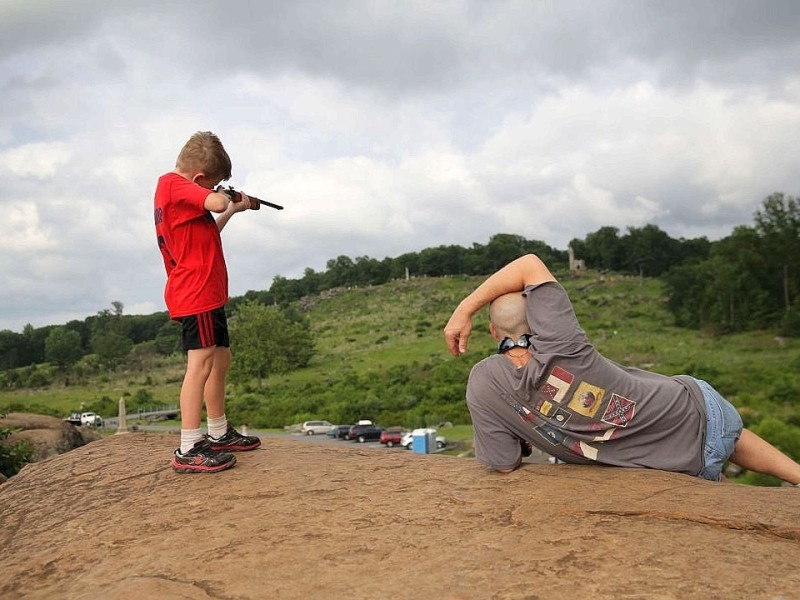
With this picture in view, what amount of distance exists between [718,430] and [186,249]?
323 cm

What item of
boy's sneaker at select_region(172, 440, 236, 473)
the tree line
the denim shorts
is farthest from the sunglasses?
the tree line

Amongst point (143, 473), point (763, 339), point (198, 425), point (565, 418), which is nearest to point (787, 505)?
point (565, 418)

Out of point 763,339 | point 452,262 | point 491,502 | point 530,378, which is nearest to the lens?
point 491,502

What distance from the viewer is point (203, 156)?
446 cm

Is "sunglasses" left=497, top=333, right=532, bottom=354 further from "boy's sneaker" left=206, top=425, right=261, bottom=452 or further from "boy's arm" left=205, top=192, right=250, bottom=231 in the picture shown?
"boy's sneaker" left=206, top=425, right=261, bottom=452

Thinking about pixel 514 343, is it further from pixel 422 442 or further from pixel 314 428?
pixel 314 428

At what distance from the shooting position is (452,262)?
5374 inches

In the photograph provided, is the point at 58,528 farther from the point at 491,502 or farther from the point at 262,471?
the point at 491,502

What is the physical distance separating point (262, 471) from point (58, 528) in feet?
3.54

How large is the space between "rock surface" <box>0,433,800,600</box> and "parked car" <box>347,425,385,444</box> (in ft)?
99.1

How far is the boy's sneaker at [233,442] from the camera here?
4.71 meters

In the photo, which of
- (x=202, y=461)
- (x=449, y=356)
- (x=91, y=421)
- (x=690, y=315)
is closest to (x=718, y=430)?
(x=202, y=461)

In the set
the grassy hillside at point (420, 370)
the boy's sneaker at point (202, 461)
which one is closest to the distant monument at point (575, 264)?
the grassy hillside at point (420, 370)

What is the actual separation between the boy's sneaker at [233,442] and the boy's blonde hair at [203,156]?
1758 millimetres
